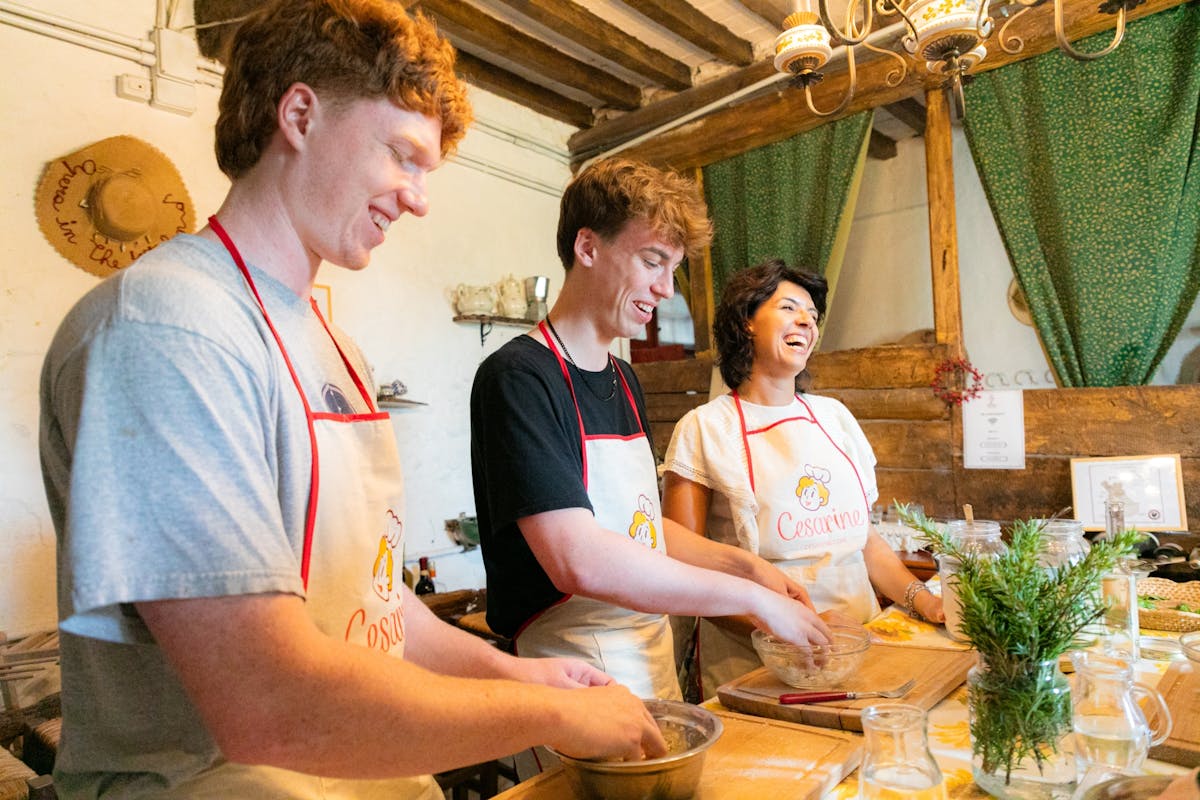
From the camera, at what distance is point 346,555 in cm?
94

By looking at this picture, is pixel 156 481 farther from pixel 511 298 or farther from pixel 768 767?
pixel 511 298

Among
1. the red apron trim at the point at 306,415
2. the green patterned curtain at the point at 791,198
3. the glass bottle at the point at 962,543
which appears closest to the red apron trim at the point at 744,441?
the glass bottle at the point at 962,543

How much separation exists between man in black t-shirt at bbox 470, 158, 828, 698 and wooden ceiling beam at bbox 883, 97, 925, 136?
3756 mm

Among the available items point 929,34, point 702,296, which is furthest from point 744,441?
point 702,296

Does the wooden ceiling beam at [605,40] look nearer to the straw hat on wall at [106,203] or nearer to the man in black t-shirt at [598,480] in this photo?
the straw hat on wall at [106,203]

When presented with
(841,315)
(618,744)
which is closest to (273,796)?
(618,744)

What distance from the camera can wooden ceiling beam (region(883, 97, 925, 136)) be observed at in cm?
A: 480

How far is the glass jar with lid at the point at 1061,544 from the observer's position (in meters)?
1.34

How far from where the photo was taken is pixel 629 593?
1.37m

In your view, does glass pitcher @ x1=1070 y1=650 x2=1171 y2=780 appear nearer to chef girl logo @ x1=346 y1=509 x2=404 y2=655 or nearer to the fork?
the fork

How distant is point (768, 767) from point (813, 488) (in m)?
1.21

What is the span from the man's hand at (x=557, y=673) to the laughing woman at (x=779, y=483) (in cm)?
86

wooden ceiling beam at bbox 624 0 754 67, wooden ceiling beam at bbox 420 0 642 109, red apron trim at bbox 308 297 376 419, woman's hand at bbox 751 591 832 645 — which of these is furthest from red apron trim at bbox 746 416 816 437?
wooden ceiling beam at bbox 420 0 642 109

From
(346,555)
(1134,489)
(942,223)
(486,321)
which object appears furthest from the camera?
(486,321)
